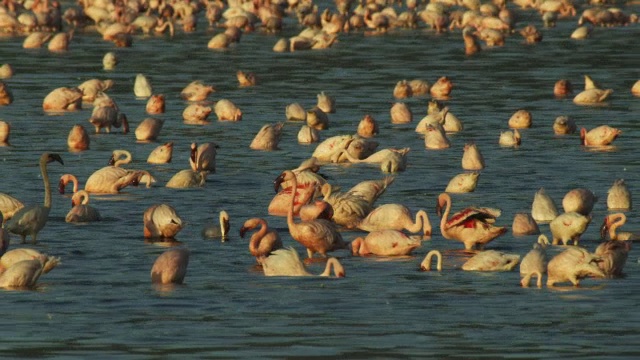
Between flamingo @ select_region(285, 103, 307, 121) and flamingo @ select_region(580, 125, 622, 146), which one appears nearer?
flamingo @ select_region(580, 125, 622, 146)

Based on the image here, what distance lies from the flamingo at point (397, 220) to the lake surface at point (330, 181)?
0.80 ft

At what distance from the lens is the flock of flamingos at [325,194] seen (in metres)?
17.2

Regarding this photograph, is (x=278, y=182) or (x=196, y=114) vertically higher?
(x=278, y=182)

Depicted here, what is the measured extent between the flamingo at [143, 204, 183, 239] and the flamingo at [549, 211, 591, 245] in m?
4.25

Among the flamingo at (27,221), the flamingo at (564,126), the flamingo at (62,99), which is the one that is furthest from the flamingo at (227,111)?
the flamingo at (27,221)

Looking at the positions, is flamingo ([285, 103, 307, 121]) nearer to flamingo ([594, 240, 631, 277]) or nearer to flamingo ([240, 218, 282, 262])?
flamingo ([240, 218, 282, 262])

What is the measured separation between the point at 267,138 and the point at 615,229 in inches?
405

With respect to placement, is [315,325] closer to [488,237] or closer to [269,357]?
[269,357]

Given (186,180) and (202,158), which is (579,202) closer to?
(186,180)

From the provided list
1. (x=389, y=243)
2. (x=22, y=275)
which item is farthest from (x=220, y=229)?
(x=22, y=275)

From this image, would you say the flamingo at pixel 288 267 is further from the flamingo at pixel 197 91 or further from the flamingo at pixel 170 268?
the flamingo at pixel 197 91

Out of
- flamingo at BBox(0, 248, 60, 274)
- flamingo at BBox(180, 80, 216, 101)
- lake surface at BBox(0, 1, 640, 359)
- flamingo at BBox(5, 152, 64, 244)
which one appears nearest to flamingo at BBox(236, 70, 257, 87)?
lake surface at BBox(0, 1, 640, 359)

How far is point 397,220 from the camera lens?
20.1 meters

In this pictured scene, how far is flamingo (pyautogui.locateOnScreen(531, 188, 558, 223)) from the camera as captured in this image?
21203 millimetres
